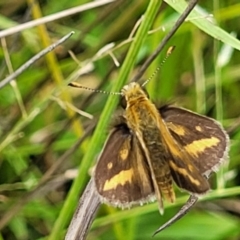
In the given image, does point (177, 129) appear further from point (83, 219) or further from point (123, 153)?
point (83, 219)

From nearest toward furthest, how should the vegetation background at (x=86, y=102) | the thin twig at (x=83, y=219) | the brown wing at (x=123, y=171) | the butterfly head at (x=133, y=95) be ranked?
the thin twig at (x=83, y=219), the brown wing at (x=123, y=171), the butterfly head at (x=133, y=95), the vegetation background at (x=86, y=102)

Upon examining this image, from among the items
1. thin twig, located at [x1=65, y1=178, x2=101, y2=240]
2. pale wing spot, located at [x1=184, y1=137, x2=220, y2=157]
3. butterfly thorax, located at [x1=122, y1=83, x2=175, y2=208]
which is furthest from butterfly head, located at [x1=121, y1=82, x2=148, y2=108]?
thin twig, located at [x1=65, y1=178, x2=101, y2=240]

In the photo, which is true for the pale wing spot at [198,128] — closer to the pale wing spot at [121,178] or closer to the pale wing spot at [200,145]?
the pale wing spot at [200,145]

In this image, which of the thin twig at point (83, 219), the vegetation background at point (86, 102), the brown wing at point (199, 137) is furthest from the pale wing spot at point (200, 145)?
the vegetation background at point (86, 102)

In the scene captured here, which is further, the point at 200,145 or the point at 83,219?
the point at 200,145

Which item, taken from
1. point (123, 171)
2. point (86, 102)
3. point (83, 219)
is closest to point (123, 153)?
point (123, 171)

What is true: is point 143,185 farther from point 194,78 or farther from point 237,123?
point 194,78
